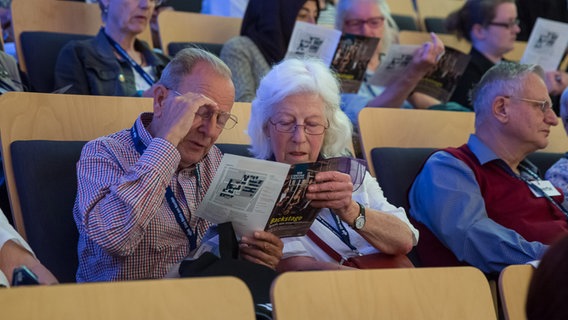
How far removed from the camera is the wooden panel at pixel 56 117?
248 centimetres

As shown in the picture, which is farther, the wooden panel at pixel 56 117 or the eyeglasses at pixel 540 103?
the eyeglasses at pixel 540 103

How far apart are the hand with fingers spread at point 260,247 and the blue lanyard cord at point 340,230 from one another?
316mm

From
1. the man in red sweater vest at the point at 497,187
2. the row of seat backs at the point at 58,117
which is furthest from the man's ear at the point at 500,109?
the row of seat backs at the point at 58,117

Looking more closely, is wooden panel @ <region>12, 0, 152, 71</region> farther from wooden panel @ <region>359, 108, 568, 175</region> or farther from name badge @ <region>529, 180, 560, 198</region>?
name badge @ <region>529, 180, 560, 198</region>

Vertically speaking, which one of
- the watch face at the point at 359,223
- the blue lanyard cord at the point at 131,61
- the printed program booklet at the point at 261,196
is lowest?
the blue lanyard cord at the point at 131,61

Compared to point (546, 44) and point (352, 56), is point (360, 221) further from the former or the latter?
point (546, 44)

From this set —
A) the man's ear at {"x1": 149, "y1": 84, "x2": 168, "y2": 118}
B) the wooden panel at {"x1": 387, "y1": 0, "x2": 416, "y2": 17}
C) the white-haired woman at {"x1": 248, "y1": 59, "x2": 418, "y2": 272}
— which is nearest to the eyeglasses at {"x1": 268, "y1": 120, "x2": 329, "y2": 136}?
the white-haired woman at {"x1": 248, "y1": 59, "x2": 418, "y2": 272}

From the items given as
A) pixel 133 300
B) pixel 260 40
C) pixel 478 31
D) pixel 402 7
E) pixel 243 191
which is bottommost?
pixel 402 7

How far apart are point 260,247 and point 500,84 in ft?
4.41

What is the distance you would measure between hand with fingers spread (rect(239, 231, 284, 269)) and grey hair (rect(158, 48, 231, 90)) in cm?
48

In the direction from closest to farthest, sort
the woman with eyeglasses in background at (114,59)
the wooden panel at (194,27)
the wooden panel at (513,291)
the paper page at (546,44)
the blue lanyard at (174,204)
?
the wooden panel at (513,291) < the blue lanyard at (174,204) < the woman with eyeglasses in background at (114,59) < the wooden panel at (194,27) < the paper page at (546,44)

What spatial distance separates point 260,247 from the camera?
228cm

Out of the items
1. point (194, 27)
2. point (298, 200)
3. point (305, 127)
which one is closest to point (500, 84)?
point (305, 127)

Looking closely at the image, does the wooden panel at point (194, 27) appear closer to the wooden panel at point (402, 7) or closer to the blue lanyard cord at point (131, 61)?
the blue lanyard cord at point (131, 61)
